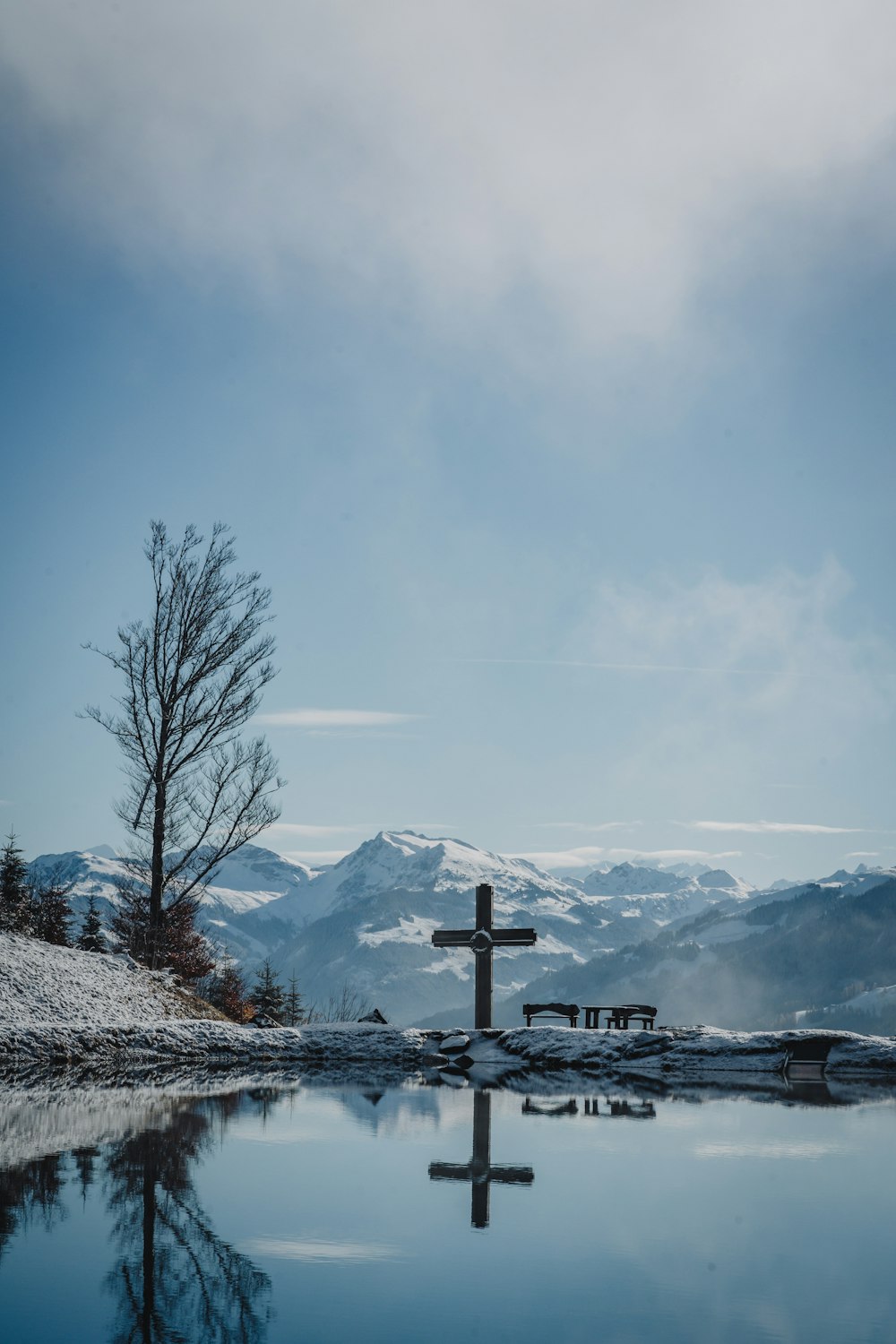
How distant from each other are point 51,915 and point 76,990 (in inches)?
519

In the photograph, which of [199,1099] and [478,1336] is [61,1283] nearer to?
[478,1336]

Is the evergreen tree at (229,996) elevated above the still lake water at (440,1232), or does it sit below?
below

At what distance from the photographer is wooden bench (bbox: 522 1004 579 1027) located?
22.5m

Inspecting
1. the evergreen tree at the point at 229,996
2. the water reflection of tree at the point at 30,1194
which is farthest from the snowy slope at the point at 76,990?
the water reflection of tree at the point at 30,1194

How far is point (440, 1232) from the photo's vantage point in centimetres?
642

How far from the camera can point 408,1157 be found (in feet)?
29.7

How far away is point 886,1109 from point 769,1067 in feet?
17.1

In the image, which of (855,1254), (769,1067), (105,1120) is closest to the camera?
(855,1254)

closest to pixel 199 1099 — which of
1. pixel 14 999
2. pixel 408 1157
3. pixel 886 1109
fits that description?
pixel 408 1157

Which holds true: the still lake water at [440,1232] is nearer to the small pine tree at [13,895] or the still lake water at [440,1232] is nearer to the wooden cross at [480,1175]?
the wooden cross at [480,1175]

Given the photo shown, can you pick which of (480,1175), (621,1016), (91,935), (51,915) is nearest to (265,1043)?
(621,1016)

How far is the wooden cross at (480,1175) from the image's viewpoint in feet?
23.0

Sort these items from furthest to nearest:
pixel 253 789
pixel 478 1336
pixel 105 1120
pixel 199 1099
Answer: pixel 253 789 → pixel 199 1099 → pixel 105 1120 → pixel 478 1336

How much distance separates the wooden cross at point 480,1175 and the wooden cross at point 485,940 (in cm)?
1378
